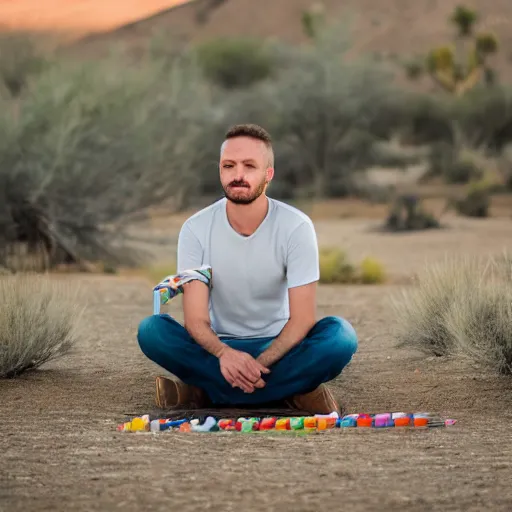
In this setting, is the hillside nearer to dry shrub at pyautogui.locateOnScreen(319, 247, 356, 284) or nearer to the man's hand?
dry shrub at pyautogui.locateOnScreen(319, 247, 356, 284)

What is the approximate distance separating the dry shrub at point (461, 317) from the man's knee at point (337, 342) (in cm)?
→ 133

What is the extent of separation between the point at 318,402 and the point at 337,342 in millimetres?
385

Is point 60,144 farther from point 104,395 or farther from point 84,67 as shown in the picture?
point 104,395

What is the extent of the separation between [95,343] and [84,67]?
9.59 m

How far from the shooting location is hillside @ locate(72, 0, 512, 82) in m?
82.1

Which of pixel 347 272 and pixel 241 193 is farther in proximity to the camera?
pixel 347 272

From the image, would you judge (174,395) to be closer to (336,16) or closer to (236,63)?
(236,63)

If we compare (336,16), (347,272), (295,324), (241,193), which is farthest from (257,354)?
(336,16)

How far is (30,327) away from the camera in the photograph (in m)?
8.38

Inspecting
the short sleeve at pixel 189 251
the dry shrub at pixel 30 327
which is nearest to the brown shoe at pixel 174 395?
the short sleeve at pixel 189 251

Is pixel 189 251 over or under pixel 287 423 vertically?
over

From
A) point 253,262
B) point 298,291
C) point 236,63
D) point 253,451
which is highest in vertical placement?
point 236,63

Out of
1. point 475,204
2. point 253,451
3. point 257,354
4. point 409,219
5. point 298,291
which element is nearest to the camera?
point 253,451

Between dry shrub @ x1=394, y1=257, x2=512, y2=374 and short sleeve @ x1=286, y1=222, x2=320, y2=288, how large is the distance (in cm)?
165
